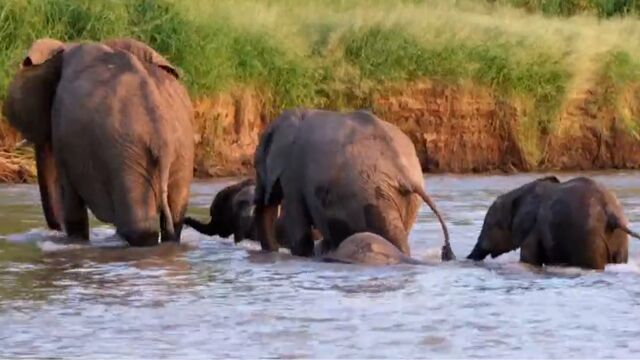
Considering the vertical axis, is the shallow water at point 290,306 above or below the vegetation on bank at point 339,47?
below

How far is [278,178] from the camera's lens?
41.7 feet

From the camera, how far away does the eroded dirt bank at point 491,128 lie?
71.1 ft

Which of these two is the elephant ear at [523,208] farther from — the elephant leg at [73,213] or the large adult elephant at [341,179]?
the elephant leg at [73,213]

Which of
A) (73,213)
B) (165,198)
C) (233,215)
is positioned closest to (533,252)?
(165,198)

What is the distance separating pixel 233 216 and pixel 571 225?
339cm

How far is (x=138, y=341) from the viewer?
9.21 m

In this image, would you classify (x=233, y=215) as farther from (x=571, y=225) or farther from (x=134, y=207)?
(x=571, y=225)

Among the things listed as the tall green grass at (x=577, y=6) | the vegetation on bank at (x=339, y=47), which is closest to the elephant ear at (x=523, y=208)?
the vegetation on bank at (x=339, y=47)

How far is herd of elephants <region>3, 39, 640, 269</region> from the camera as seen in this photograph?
1195cm

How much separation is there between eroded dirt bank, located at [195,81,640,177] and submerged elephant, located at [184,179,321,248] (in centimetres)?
628

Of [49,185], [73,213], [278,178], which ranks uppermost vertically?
[278,178]

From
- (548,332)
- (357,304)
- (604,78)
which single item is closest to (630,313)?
(548,332)

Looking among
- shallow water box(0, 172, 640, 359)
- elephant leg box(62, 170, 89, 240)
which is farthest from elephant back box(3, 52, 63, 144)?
shallow water box(0, 172, 640, 359)

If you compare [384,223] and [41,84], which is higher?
[41,84]
